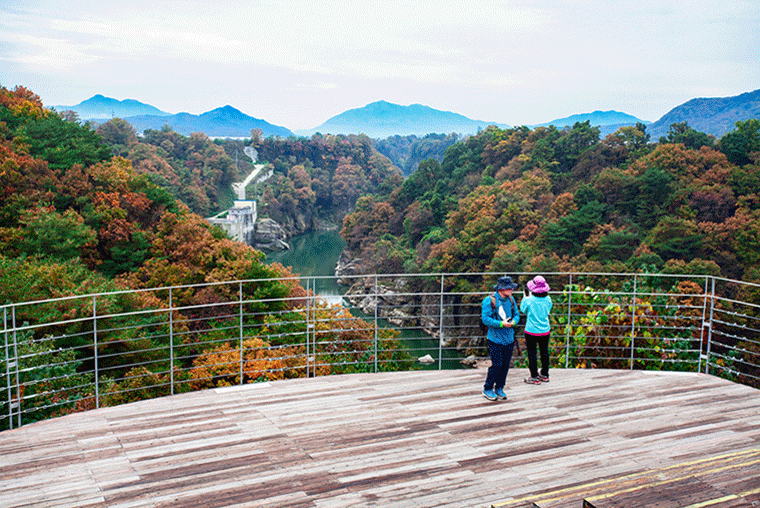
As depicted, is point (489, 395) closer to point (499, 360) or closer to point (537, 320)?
point (499, 360)

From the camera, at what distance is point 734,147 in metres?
32.0

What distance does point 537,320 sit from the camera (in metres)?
5.07

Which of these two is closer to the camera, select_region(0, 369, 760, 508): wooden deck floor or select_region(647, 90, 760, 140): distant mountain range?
select_region(0, 369, 760, 508): wooden deck floor

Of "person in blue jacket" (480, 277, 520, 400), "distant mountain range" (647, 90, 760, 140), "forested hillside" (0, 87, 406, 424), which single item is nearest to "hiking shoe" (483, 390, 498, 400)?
"person in blue jacket" (480, 277, 520, 400)

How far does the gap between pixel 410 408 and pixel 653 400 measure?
2210 mm

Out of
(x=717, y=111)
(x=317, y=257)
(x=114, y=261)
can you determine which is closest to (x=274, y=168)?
(x=317, y=257)

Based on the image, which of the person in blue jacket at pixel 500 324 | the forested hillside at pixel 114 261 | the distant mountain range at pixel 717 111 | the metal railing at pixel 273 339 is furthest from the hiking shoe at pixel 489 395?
the distant mountain range at pixel 717 111

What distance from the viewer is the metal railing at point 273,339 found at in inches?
202

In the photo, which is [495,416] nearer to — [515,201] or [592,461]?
[592,461]

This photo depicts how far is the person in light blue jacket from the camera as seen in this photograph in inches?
197

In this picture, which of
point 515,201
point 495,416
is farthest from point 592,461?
point 515,201

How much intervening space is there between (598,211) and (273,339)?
2450cm

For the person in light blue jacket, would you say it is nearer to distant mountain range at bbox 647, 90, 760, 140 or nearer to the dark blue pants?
the dark blue pants

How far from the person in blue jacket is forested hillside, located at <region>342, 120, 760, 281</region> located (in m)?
22.5
